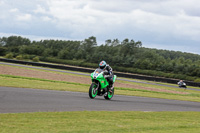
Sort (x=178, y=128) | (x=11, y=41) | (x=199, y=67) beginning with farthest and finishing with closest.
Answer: (x=11, y=41)
(x=199, y=67)
(x=178, y=128)

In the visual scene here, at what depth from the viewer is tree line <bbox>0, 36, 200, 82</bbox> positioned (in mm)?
67000

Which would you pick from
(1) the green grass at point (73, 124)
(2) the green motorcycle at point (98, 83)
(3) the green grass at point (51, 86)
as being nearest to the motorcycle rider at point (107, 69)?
(2) the green motorcycle at point (98, 83)

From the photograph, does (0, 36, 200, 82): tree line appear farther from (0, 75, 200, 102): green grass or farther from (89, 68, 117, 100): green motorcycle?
(89, 68, 117, 100): green motorcycle

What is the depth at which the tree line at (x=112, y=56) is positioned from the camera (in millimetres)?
67000

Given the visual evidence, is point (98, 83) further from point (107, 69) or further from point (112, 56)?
point (112, 56)

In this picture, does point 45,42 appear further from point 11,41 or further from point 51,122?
point 51,122

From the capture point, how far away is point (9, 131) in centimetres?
630

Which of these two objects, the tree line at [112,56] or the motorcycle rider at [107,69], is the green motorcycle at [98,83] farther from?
the tree line at [112,56]

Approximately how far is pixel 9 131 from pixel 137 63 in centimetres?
6831

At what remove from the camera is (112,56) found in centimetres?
8244

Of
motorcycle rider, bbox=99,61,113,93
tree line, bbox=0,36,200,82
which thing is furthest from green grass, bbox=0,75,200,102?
tree line, bbox=0,36,200,82

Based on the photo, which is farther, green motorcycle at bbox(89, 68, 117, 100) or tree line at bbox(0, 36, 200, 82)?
tree line at bbox(0, 36, 200, 82)

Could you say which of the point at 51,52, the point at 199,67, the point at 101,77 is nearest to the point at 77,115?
the point at 101,77

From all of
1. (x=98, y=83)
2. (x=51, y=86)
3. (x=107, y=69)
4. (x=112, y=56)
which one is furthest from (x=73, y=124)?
(x=112, y=56)
